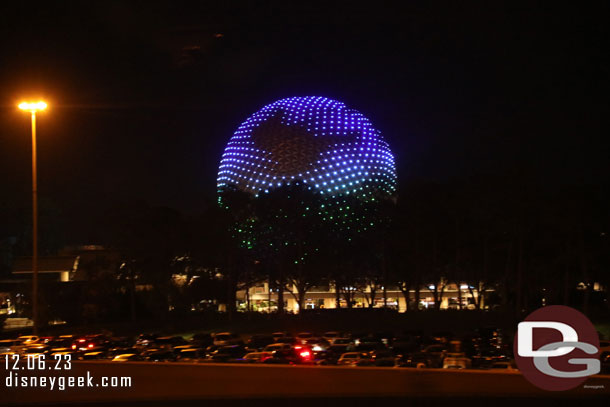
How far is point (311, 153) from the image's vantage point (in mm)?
63531

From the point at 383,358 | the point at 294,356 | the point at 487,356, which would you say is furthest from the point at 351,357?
the point at 487,356

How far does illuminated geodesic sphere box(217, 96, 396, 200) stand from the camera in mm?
62406

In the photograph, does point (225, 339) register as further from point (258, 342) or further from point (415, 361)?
point (415, 361)

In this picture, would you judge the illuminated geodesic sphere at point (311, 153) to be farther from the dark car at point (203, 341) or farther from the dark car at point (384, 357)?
the dark car at point (384, 357)

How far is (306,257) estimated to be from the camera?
4941 centimetres

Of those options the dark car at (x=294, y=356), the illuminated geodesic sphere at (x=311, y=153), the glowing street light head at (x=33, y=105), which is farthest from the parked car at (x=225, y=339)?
the illuminated geodesic sphere at (x=311, y=153)

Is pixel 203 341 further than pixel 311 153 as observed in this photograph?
No

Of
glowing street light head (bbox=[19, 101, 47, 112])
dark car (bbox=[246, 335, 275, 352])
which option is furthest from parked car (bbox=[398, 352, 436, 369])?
glowing street light head (bbox=[19, 101, 47, 112])

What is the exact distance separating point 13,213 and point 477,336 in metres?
54.0

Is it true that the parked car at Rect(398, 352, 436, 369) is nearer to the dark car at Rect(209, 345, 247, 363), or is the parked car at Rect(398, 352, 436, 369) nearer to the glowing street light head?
the dark car at Rect(209, 345, 247, 363)

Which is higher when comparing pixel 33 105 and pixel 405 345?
pixel 33 105

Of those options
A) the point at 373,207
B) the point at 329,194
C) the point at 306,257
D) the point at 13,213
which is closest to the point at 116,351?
the point at 306,257

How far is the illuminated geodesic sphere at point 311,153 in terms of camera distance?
62.4 m

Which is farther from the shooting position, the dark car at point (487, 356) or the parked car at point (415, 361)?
the parked car at point (415, 361)
